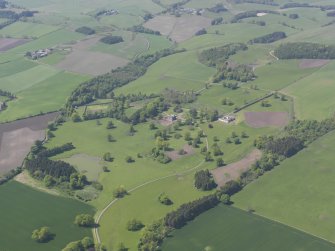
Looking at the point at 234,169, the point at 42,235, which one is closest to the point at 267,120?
the point at 234,169

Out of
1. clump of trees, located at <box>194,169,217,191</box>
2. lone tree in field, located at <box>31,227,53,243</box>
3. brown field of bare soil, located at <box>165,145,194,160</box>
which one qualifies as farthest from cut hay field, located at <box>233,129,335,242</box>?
lone tree in field, located at <box>31,227,53,243</box>

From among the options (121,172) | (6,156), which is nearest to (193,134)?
(121,172)

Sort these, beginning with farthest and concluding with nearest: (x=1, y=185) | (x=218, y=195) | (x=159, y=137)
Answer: (x=159, y=137) → (x=1, y=185) → (x=218, y=195)

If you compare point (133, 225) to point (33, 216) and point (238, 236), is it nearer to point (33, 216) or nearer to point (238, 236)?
point (238, 236)

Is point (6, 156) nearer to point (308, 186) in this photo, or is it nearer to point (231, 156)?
point (231, 156)

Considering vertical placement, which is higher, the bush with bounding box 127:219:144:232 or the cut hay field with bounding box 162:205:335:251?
the bush with bounding box 127:219:144:232

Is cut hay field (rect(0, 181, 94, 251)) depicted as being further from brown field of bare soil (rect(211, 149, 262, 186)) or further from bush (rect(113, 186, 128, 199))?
brown field of bare soil (rect(211, 149, 262, 186))
